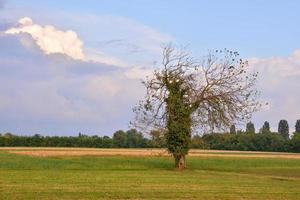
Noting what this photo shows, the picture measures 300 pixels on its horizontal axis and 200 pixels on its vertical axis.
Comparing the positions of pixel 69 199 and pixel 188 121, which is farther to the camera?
pixel 188 121

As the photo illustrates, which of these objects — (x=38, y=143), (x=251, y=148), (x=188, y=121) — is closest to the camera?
(x=188, y=121)

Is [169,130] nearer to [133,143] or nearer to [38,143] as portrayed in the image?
[38,143]

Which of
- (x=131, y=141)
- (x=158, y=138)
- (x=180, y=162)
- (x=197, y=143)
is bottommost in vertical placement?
(x=180, y=162)

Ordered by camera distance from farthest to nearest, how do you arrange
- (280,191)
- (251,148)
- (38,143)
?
(251,148)
(38,143)
(280,191)

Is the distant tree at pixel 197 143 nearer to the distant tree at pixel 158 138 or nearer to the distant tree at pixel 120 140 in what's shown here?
the distant tree at pixel 158 138

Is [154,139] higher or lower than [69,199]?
higher

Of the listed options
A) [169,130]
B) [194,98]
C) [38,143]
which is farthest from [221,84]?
[38,143]

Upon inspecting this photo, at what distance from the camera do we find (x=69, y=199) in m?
22.0

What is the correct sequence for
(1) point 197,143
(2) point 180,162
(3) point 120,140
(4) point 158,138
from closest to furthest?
(1) point 197,143 → (4) point 158,138 → (2) point 180,162 → (3) point 120,140

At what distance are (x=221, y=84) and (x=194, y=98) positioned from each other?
295 cm

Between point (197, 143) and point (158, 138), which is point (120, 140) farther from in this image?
point (197, 143)

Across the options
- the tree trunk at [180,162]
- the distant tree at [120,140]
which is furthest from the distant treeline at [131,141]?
the tree trunk at [180,162]

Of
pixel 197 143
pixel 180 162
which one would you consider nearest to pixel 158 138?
pixel 180 162

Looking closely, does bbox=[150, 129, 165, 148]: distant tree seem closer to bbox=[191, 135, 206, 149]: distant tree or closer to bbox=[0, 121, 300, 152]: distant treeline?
bbox=[191, 135, 206, 149]: distant tree
